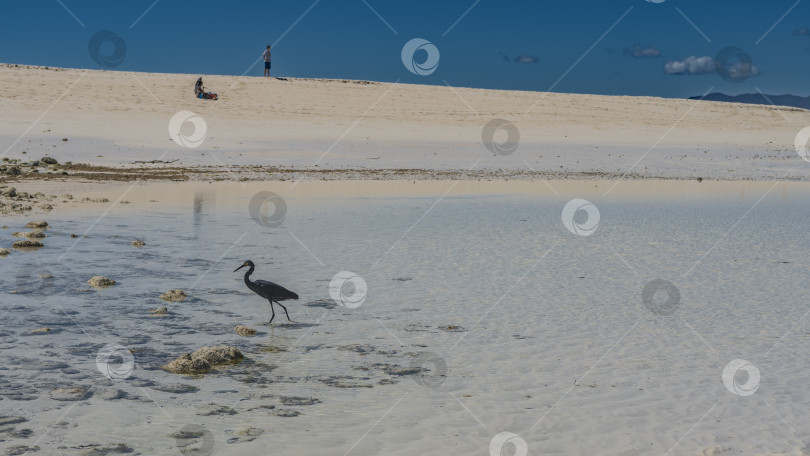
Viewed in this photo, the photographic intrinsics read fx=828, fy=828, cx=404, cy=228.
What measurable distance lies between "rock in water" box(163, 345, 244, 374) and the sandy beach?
0.13ft

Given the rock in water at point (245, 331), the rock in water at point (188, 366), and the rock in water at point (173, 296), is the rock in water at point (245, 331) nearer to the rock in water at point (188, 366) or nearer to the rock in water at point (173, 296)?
the rock in water at point (188, 366)

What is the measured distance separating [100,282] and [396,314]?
4.06 meters

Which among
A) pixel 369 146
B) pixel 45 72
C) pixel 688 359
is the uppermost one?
pixel 45 72

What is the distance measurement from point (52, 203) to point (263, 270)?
30.5 feet

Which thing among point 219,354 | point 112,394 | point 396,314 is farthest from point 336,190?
point 112,394

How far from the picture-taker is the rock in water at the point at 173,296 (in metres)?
10.4

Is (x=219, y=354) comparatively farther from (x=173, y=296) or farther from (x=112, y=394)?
(x=173, y=296)

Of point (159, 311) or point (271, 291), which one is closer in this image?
point (271, 291)

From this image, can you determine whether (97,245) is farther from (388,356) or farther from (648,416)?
(648,416)

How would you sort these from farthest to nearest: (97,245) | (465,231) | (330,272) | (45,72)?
(45,72) → (465,231) → (97,245) → (330,272)

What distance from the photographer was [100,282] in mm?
10945

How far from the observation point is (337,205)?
20906 mm

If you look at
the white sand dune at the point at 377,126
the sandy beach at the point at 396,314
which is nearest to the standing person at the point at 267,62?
the white sand dune at the point at 377,126

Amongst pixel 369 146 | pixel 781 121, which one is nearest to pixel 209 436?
pixel 369 146
